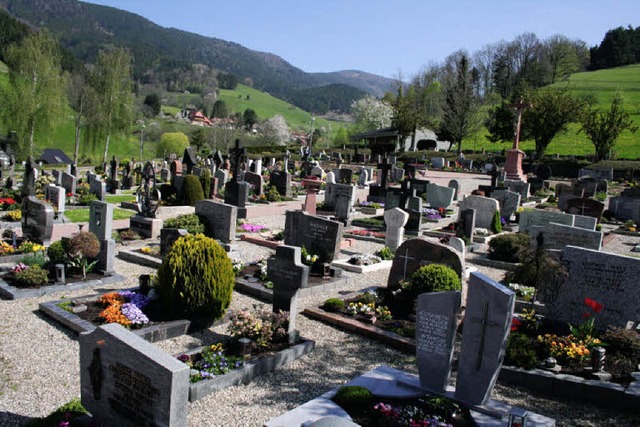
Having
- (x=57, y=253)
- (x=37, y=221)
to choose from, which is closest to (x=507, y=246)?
(x=57, y=253)

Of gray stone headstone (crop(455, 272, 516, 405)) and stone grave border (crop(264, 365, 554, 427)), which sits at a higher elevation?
gray stone headstone (crop(455, 272, 516, 405))

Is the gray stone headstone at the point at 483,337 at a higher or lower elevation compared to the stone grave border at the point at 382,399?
higher

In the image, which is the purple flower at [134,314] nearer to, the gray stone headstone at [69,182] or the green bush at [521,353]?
the green bush at [521,353]

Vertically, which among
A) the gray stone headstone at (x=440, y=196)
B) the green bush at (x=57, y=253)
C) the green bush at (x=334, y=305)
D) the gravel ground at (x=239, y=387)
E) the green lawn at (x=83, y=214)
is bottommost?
the gravel ground at (x=239, y=387)

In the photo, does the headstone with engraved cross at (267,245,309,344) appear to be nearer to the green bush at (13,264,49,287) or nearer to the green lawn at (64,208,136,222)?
the green bush at (13,264,49,287)

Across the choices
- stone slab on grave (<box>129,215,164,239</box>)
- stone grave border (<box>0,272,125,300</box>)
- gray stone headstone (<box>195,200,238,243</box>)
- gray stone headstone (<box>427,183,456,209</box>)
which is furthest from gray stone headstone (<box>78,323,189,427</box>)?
gray stone headstone (<box>427,183,456,209</box>)

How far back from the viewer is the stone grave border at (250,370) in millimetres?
7863

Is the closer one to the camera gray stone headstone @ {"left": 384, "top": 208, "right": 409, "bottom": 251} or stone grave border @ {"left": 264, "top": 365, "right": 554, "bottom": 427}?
stone grave border @ {"left": 264, "top": 365, "right": 554, "bottom": 427}

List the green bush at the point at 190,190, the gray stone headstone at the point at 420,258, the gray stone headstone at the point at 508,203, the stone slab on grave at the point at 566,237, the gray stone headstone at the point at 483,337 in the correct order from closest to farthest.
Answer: the gray stone headstone at the point at 483,337
the gray stone headstone at the point at 420,258
the stone slab on grave at the point at 566,237
the green bush at the point at 190,190
the gray stone headstone at the point at 508,203

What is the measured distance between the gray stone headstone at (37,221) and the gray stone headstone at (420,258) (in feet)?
32.9

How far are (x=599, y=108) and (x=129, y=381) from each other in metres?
68.3

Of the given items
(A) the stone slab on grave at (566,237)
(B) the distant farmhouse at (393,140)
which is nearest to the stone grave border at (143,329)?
(A) the stone slab on grave at (566,237)

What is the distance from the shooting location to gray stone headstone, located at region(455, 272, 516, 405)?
7285 millimetres

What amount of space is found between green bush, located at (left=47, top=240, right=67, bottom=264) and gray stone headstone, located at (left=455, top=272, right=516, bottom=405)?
9.79m
